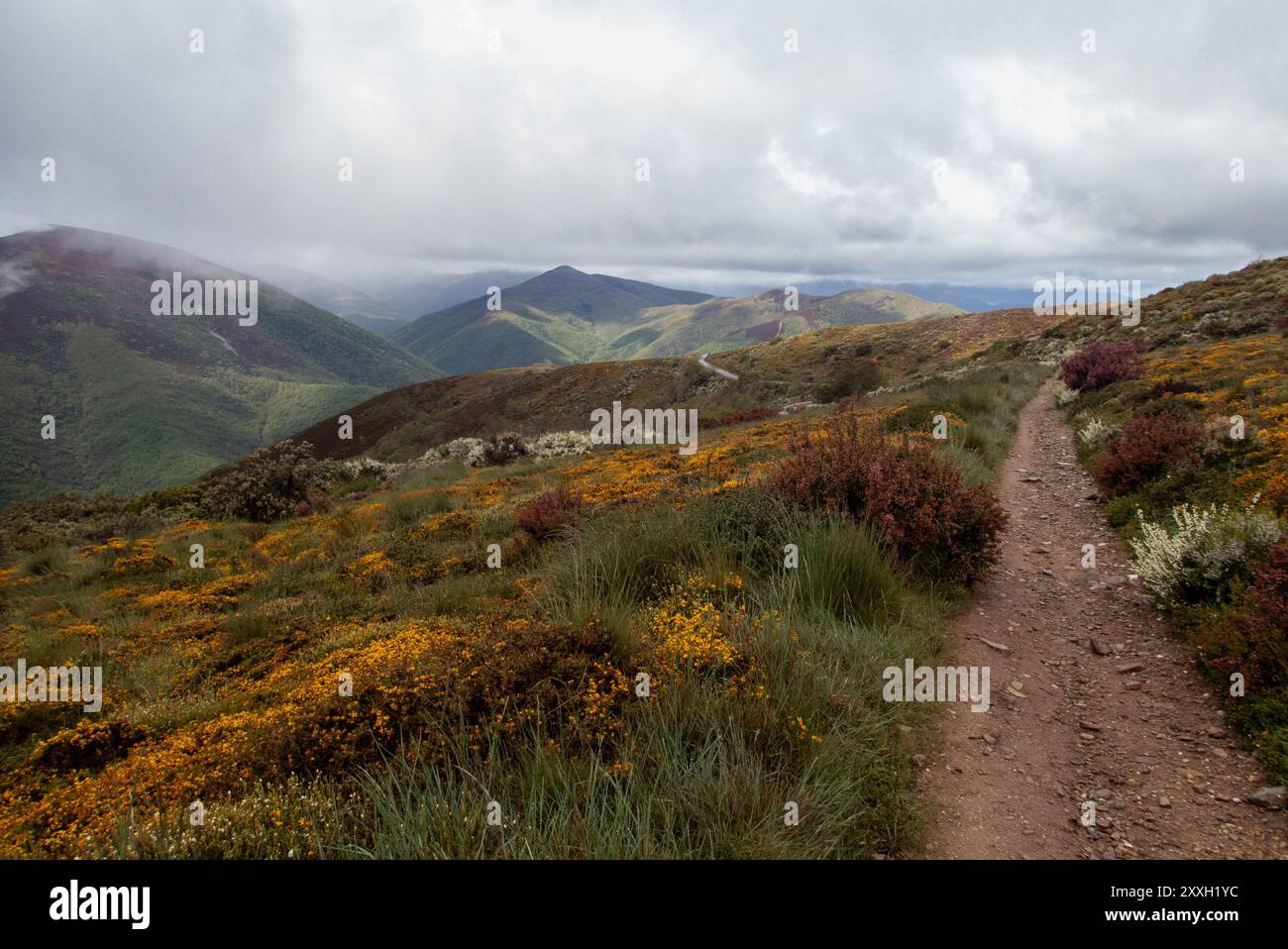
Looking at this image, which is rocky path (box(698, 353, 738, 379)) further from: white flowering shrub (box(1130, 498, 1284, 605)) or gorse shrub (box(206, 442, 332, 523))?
white flowering shrub (box(1130, 498, 1284, 605))

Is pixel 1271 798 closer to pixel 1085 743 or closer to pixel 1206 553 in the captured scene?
pixel 1085 743

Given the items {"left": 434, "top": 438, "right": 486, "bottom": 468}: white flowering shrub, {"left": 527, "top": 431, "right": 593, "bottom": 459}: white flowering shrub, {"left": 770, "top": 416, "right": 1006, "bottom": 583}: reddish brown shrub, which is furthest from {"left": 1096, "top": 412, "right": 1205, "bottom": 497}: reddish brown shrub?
{"left": 434, "top": 438, "right": 486, "bottom": 468}: white flowering shrub

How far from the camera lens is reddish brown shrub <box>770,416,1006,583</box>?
19.7 feet

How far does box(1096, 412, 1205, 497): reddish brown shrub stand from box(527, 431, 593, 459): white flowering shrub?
669 inches

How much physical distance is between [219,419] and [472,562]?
21398 centimetres

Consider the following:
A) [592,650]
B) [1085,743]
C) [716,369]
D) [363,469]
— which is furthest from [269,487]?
[716,369]

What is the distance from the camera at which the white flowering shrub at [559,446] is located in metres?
24.0

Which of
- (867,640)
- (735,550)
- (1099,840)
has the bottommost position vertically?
(1099,840)

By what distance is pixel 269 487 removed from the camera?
18.6 meters

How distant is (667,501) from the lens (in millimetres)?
7980

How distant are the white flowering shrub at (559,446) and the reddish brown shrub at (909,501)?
54.5 ft

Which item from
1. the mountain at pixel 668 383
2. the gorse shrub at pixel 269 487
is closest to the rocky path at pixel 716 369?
the mountain at pixel 668 383
